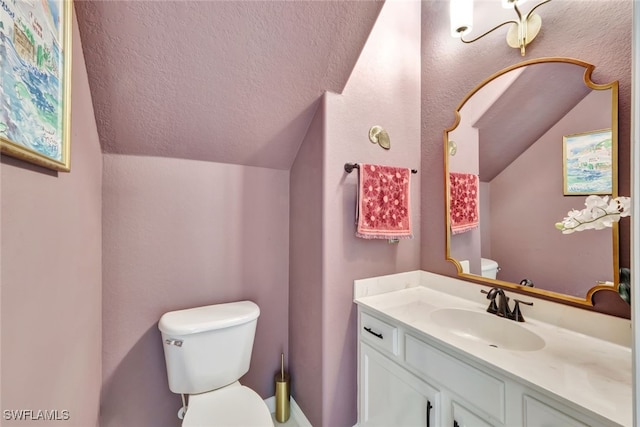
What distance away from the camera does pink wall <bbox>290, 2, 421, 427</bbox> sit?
4.35 feet

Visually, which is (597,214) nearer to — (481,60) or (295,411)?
(481,60)

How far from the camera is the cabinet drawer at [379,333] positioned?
3.76 feet

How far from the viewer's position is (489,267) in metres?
1.34

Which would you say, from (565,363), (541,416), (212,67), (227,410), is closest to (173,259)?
(227,410)

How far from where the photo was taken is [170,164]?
4.58 ft

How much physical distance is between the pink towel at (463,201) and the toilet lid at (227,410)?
135 cm

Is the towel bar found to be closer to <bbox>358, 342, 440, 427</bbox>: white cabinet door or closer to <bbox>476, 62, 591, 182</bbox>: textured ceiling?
<bbox>476, 62, 591, 182</bbox>: textured ceiling

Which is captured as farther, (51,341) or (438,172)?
(438,172)

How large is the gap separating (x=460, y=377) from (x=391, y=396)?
0.40m

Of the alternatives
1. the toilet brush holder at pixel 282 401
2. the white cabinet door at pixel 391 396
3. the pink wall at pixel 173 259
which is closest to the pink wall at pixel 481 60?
the white cabinet door at pixel 391 396

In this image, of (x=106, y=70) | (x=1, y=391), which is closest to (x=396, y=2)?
(x=106, y=70)

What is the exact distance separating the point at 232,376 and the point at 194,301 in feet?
1.47

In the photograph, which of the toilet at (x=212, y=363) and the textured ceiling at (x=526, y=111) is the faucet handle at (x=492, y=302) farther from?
the toilet at (x=212, y=363)

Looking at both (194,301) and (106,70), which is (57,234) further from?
(194,301)
